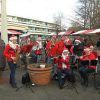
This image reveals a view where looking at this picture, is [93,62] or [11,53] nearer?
[11,53]

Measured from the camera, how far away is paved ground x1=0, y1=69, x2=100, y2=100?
718 cm

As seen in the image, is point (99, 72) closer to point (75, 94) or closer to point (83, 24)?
point (75, 94)

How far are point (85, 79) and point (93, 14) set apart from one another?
117 feet

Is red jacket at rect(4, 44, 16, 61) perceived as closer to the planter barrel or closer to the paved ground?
the planter barrel

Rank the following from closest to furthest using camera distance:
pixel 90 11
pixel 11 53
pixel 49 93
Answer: pixel 49 93, pixel 11 53, pixel 90 11

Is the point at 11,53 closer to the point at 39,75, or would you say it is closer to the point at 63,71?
the point at 39,75

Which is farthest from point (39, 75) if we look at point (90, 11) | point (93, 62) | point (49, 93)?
point (90, 11)

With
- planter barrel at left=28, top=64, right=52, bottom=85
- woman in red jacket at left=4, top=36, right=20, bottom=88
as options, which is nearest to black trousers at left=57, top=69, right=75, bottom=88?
planter barrel at left=28, top=64, right=52, bottom=85

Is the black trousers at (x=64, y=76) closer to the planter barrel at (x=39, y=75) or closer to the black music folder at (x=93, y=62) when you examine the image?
the planter barrel at (x=39, y=75)

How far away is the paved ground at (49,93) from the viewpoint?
7176mm

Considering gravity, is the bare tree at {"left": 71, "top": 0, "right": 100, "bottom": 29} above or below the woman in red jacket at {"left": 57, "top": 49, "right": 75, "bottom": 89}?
above

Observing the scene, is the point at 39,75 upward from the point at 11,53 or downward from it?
downward

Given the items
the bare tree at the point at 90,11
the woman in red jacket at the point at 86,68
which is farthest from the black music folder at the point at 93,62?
the bare tree at the point at 90,11

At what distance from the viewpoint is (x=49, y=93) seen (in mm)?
7629
